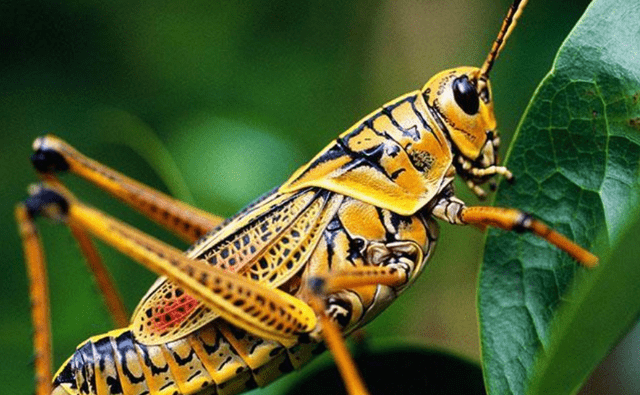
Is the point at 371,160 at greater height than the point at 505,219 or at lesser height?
greater

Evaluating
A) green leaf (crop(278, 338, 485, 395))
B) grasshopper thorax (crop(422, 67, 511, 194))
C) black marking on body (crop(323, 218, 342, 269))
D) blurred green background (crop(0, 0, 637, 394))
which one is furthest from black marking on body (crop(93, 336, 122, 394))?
grasshopper thorax (crop(422, 67, 511, 194))

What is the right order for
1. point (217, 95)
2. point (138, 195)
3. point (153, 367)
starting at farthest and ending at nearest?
point (217, 95)
point (138, 195)
point (153, 367)

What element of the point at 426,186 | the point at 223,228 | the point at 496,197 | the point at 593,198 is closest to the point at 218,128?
the point at 223,228

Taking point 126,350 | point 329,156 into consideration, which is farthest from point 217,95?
point 126,350

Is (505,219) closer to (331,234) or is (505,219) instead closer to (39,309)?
(331,234)

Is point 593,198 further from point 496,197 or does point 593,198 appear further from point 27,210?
point 27,210

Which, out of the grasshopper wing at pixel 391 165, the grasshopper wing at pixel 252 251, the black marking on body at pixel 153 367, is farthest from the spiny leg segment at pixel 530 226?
the black marking on body at pixel 153 367

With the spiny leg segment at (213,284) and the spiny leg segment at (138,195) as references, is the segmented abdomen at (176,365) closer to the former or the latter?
the spiny leg segment at (213,284)
